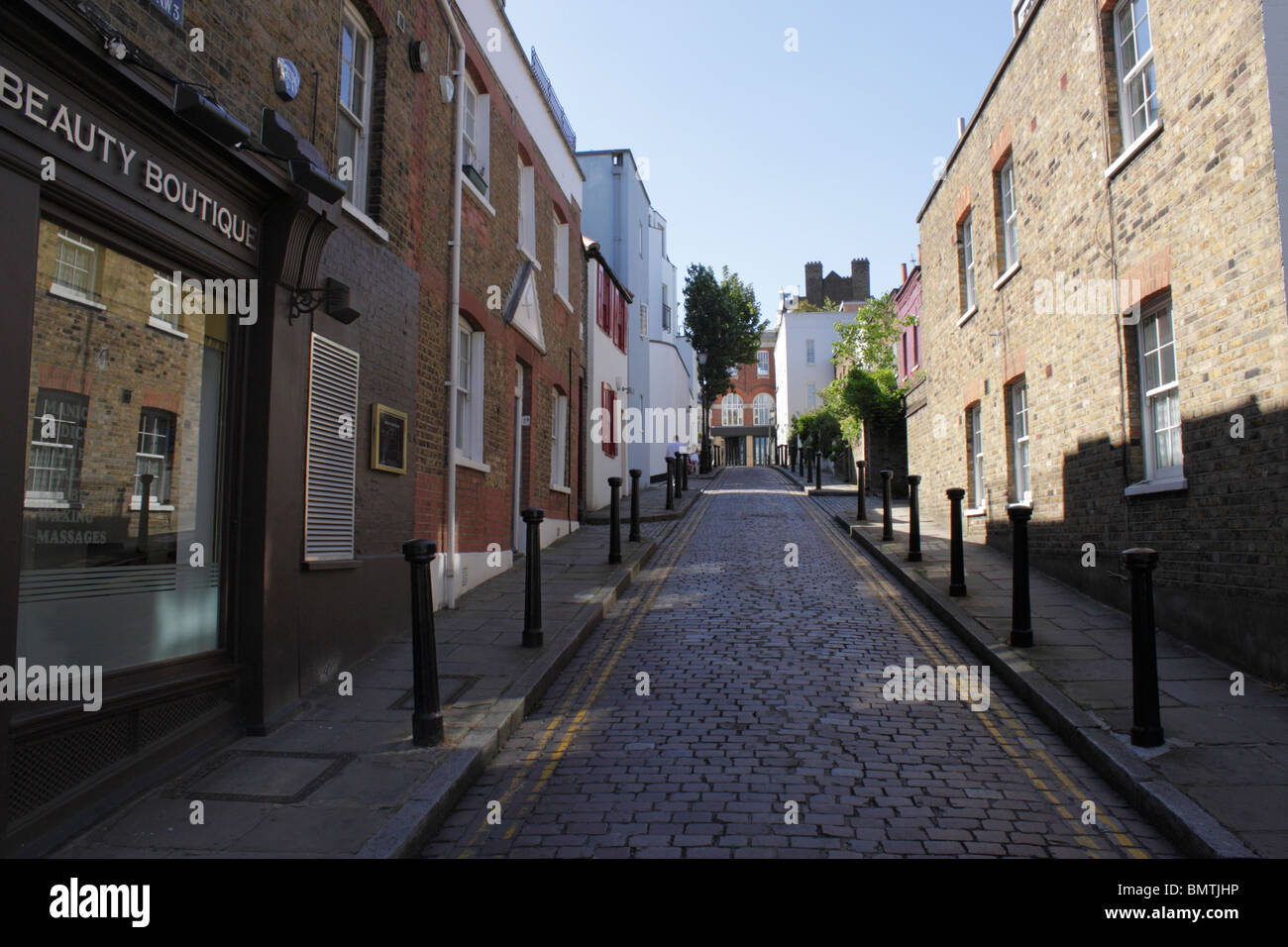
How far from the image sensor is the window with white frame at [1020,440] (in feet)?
38.5

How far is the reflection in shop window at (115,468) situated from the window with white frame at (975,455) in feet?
37.8

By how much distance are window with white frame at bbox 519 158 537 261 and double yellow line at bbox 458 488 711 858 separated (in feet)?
17.8

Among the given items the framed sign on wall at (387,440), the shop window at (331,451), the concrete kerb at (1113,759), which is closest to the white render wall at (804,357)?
the framed sign on wall at (387,440)

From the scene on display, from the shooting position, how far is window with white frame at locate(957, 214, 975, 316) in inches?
567

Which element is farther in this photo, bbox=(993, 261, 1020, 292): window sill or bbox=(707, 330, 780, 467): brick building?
bbox=(707, 330, 780, 467): brick building

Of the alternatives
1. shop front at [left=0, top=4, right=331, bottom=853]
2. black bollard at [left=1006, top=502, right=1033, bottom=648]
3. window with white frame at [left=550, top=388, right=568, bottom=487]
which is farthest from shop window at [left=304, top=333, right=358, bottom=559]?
window with white frame at [left=550, top=388, right=568, bottom=487]

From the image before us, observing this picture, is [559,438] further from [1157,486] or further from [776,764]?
[776,764]

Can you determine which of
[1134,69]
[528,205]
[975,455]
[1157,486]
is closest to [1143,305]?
[1157,486]

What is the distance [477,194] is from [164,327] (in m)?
5.77

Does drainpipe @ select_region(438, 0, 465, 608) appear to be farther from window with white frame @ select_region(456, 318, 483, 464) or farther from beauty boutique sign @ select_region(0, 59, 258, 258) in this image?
beauty boutique sign @ select_region(0, 59, 258, 258)

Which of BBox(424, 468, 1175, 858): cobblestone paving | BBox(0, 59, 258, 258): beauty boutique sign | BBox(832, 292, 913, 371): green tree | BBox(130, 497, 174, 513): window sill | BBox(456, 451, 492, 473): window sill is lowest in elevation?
BBox(424, 468, 1175, 858): cobblestone paving

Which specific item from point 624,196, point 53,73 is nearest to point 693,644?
point 53,73
